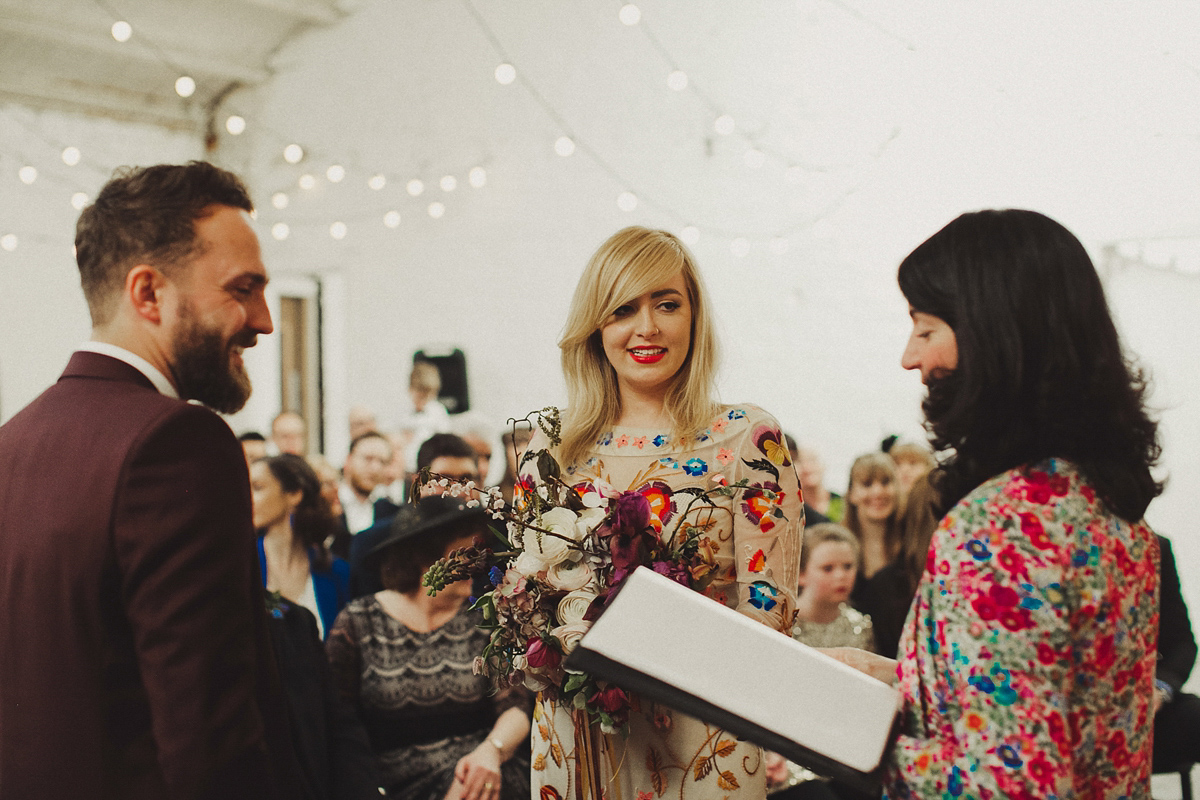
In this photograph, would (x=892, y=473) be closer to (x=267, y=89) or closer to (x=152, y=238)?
(x=152, y=238)

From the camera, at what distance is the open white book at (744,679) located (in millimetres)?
1066

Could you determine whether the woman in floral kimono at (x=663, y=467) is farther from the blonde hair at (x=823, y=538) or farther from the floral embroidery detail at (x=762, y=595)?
the blonde hair at (x=823, y=538)

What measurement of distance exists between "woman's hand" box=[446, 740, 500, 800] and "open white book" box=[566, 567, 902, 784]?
1.38 metres

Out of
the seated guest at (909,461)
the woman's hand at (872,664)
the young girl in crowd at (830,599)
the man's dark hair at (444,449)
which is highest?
the man's dark hair at (444,449)

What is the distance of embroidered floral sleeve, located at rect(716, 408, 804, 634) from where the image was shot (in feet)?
5.52

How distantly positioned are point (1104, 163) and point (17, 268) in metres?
7.64

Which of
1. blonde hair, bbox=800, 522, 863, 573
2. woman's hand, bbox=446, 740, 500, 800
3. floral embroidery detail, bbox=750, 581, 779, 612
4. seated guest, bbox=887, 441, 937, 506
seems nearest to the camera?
floral embroidery detail, bbox=750, 581, 779, 612

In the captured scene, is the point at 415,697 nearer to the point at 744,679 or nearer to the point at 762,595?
the point at 762,595

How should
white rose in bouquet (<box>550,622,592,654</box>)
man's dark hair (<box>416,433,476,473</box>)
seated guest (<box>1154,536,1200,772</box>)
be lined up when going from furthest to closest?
man's dark hair (<box>416,433,476,473</box>) < seated guest (<box>1154,536,1200,772</box>) < white rose in bouquet (<box>550,622,592,654</box>)

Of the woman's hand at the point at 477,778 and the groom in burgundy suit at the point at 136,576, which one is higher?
the groom in burgundy suit at the point at 136,576

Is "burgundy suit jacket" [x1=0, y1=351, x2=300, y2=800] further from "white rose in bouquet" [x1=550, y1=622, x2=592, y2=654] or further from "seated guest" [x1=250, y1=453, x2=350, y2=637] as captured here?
"seated guest" [x1=250, y1=453, x2=350, y2=637]

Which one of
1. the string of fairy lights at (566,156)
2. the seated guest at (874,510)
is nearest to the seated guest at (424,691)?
the seated guest at (874,510)

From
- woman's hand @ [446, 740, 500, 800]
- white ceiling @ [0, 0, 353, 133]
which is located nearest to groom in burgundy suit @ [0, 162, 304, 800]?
woman's hand @ [446, 740, 500, 800]

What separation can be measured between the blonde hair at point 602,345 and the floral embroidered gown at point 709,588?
95mm
